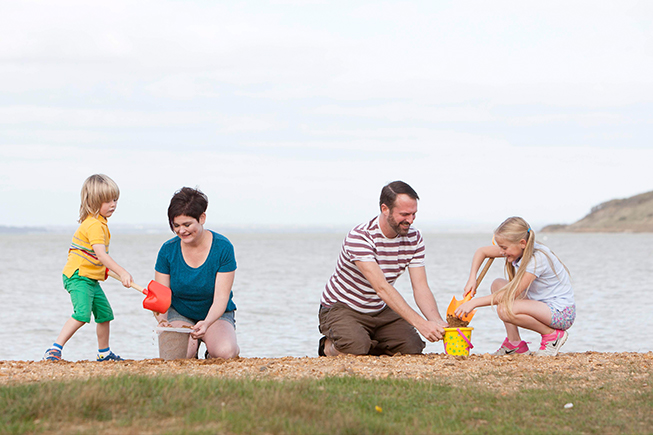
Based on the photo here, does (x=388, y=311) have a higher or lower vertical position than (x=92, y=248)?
lower

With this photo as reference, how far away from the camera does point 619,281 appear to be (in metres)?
22.2

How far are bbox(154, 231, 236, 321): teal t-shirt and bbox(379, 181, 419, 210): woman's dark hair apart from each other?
1.47m

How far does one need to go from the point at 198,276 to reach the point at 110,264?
80 cm

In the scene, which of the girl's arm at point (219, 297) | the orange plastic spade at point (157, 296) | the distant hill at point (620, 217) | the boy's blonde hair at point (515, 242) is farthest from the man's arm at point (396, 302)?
the distant hill at point (620, 217)

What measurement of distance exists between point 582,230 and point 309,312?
357 ft

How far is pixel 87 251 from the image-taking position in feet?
20.3

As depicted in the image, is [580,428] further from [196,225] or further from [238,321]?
[238,321]

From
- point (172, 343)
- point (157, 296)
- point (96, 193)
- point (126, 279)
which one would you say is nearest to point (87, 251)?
point (96, 193)

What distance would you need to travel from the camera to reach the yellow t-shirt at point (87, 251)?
6.09 m

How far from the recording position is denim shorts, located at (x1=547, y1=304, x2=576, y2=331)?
19.8 ft

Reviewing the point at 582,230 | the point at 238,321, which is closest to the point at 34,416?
the point at 238,321

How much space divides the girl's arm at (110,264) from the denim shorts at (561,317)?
3.85 metres

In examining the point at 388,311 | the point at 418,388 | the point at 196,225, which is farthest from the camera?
the point at 388,311

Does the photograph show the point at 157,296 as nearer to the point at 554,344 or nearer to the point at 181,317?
the point at 181,317
